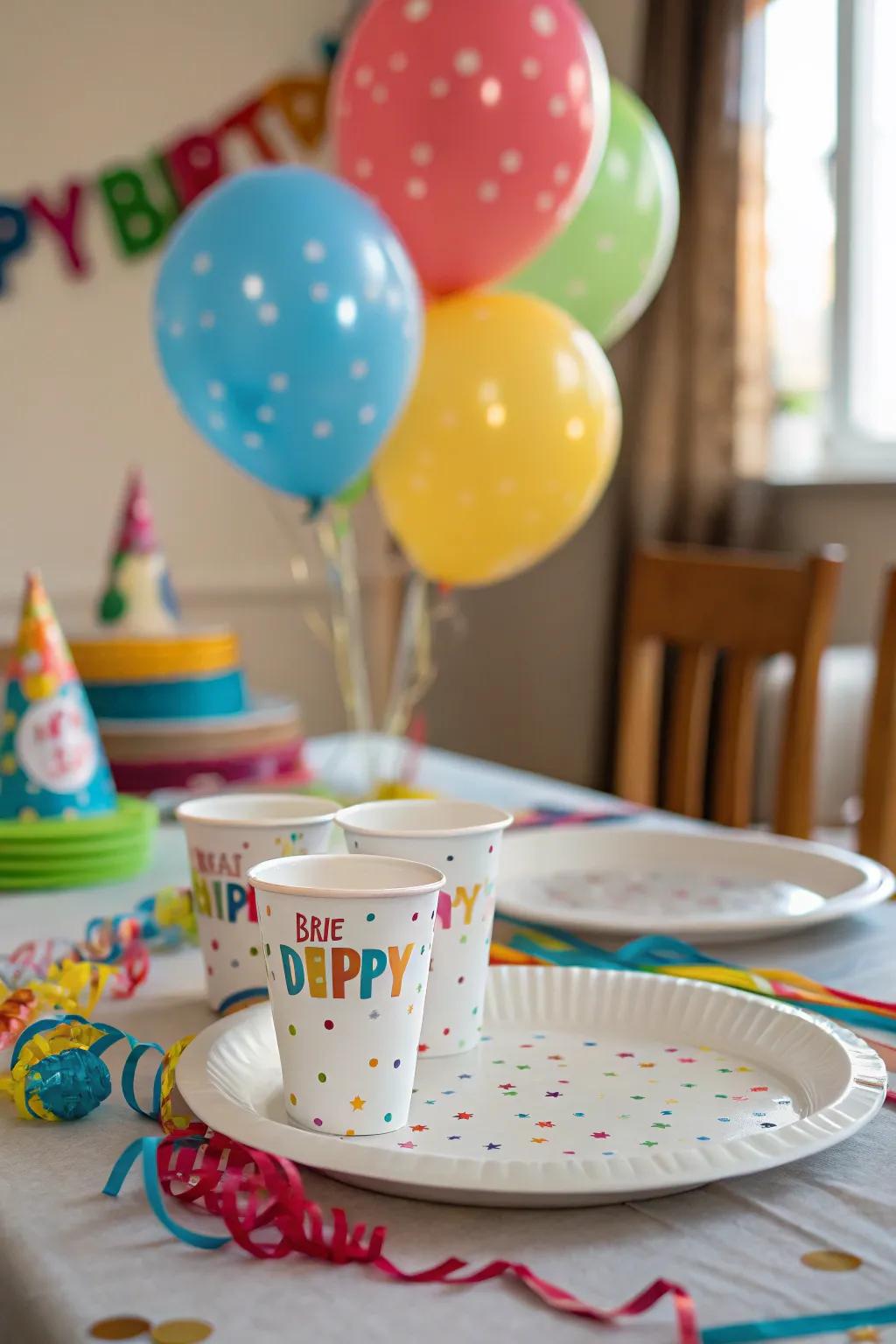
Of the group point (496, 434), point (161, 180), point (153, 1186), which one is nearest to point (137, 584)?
point (496, 434)

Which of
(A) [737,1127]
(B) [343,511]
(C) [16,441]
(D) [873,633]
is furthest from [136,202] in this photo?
(A) [737,1127]

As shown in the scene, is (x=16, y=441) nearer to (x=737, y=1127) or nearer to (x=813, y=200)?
(x=813, y=200)

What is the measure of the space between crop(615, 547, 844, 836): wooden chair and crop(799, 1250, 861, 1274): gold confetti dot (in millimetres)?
1149

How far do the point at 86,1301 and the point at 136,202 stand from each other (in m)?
3.24

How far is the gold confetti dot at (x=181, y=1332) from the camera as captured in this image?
1.40 ft

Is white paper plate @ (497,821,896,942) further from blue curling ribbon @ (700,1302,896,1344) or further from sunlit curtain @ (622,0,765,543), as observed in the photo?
sunlit curtain @ (622,0,765,543)

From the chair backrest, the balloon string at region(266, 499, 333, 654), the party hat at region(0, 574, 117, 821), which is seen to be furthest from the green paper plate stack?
the balloon string at region(266, 499, 333, 654)

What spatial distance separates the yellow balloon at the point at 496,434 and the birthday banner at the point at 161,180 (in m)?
2.16

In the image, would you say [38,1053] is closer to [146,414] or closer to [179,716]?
[179,716]

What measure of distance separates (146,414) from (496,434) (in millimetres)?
2272

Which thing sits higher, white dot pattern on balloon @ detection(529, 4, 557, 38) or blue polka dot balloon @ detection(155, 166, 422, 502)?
white dot pattern on balloon @ detection(529, 4, 557, 38)

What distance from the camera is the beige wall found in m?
3.28

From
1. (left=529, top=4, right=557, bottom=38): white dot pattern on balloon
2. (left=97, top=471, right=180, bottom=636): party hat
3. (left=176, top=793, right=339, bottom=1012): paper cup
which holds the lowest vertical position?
(left=176, top=793, right=339, bottom=1012): paper cup

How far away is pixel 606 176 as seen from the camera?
5.14 ft
